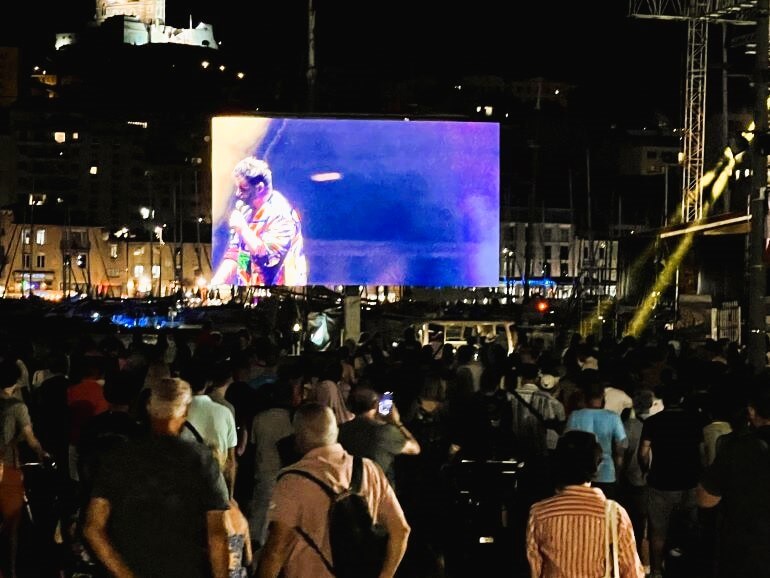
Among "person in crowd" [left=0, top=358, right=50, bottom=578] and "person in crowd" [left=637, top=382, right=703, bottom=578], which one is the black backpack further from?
"person in crowd" [left=637, top=382, right=703, bottom=578]

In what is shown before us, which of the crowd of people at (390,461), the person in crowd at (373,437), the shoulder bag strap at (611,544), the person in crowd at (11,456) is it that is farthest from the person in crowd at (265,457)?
the shoulder bag strap at (611,544)

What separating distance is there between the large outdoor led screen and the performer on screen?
2 cm

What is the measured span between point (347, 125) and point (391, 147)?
888mm

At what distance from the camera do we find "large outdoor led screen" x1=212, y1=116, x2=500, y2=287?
973 inches

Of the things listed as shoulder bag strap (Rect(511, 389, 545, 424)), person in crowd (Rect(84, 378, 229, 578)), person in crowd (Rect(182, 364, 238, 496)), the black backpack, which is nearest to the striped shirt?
the black backpack

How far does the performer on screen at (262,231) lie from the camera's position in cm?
2464

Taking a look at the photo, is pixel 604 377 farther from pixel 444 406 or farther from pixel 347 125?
pixel 347 125

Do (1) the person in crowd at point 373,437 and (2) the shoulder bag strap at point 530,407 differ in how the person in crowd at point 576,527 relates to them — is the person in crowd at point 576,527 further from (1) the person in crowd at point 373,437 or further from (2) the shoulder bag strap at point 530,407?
(2) the shoulder bag strap at point 530,407

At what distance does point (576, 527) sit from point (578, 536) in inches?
1.3

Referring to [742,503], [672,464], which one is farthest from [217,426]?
[742,503]

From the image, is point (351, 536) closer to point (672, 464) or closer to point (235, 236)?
point (672, 464)

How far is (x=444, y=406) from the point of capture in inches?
357

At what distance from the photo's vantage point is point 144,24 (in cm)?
16900

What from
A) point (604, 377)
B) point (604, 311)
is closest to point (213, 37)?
point (604, 311)
